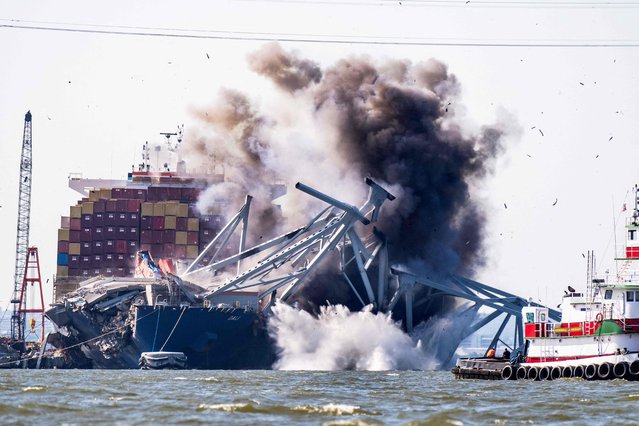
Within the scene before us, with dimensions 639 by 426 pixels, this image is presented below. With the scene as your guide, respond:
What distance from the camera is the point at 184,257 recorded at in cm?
16362

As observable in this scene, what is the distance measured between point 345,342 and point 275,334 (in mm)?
6108

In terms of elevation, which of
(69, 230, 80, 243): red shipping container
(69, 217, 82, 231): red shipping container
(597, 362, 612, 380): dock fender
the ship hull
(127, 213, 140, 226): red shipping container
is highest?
(127, 213, 140, 226): red shipping container

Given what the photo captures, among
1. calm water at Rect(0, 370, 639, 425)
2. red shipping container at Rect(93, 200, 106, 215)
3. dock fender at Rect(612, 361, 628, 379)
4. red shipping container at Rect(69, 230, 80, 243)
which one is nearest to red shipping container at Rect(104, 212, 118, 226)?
red shipping container at Rect(93, 200, 106, 215)

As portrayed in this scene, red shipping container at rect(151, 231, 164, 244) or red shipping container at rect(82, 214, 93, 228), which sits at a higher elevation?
red shipping container at rect(82, 214, 93, 228)

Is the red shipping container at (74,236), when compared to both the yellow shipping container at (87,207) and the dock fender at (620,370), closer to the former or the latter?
the yellow shipping container at (87,207)

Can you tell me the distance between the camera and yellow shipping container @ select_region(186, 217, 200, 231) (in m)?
164

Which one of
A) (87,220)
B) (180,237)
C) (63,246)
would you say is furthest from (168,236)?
(63,246)

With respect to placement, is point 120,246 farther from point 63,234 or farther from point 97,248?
point 63,234

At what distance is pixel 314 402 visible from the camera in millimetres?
64812

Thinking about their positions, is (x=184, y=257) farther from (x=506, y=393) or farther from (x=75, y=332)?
(x=506, y=393)

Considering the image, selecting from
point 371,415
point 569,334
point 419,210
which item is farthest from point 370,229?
point 371,415

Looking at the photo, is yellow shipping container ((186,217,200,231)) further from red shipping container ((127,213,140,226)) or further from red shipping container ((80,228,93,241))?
red shipping container ((80,228,93,241))

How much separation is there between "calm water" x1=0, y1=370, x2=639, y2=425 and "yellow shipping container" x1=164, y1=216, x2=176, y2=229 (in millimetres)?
77570

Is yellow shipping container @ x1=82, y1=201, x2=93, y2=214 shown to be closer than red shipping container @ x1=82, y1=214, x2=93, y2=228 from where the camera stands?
No
